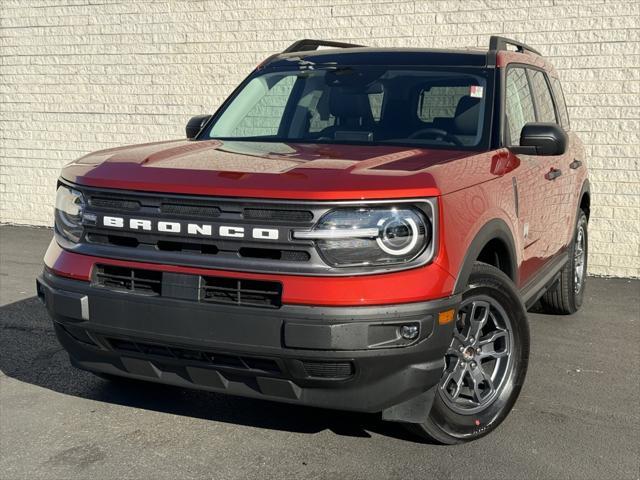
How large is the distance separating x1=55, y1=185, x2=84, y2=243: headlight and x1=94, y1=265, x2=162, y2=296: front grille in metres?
0.25

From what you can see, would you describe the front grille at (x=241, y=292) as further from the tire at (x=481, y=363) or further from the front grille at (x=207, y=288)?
the tire at (x=481, y=363)

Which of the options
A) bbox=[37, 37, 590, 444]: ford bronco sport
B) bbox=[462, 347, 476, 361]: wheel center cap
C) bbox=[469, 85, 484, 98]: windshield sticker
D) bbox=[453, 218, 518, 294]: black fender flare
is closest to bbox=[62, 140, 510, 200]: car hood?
bbox=[37, 37, 590, 444]: ford bronco sport

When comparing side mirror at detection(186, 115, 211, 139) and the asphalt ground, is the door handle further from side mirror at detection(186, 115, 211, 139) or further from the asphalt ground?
side mirror at detection(186, 115, 211, 139)

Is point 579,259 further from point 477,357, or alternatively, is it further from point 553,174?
point 477,357

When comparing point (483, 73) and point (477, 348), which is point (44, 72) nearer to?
point (483, 73)

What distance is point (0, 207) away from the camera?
452 inches

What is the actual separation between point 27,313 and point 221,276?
357 centimetres

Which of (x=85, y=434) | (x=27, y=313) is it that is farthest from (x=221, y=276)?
(x=27, y=313)

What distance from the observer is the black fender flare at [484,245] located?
3.56 metres

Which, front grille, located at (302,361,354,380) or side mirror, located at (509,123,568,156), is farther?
side mirror, located at (509,123,568,156)

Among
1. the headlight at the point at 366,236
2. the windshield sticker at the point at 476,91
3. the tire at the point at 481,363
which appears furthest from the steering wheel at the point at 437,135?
the headlight at the point at 366,236

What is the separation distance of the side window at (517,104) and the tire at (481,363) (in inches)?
41.9

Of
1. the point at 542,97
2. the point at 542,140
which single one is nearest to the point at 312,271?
the point at 542,140

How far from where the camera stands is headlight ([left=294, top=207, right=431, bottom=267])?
3.32 metres
